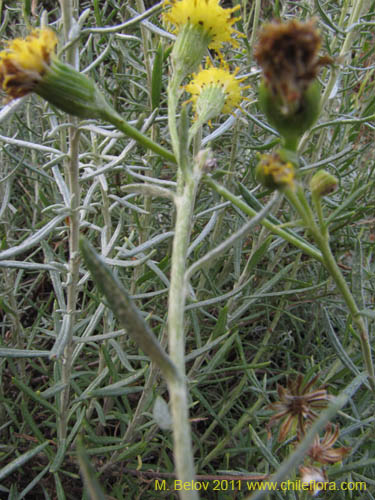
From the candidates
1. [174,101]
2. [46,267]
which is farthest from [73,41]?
[46,267]

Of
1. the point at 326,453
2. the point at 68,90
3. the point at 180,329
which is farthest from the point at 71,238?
the point at 326,453

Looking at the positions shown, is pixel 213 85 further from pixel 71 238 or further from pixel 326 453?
pixel 326 453

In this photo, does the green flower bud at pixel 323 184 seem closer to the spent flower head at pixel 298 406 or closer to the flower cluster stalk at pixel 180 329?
the flower cluster stalk at pixel 180 329

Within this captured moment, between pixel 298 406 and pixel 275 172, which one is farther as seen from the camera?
pixel 298 406

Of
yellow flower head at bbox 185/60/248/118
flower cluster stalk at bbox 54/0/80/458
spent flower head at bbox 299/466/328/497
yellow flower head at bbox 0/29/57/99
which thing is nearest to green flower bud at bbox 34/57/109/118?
yellow flower head at bbox 0/29/57/99

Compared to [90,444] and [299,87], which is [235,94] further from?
[90,444]
